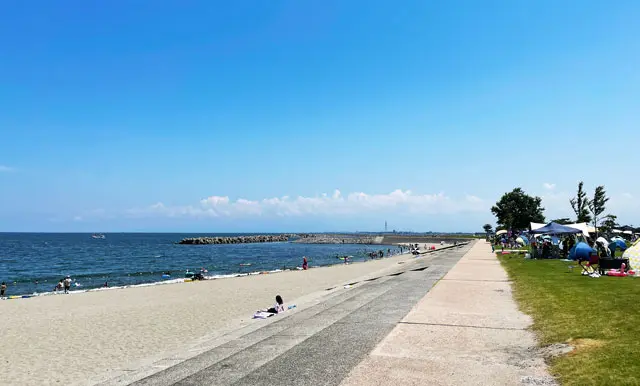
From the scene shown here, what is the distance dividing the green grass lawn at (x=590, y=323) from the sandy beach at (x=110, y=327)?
8.70 metres

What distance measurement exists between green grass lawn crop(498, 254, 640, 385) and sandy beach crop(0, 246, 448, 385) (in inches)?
343

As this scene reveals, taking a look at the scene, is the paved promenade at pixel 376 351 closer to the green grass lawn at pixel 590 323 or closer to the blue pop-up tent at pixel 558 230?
the green grass lawn at pixel 590 323

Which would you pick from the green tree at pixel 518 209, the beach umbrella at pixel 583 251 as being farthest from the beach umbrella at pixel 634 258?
the green tree at pixel 518 209

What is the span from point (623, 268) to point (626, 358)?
14709 mm

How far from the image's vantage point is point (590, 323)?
10.0 meters

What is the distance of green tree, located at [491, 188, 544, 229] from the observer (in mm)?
130750

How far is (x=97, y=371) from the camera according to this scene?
1092cm

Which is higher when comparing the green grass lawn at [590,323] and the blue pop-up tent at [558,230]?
the blue pop-up tent at [558,230]

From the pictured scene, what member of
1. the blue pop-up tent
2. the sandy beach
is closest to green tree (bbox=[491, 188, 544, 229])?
the blue pop-up tent

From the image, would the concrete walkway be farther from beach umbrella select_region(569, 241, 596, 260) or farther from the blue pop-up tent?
the blue pop-up tent

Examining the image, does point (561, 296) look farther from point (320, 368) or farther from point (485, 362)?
point (320, 368)

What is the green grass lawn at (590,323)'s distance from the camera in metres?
6.95

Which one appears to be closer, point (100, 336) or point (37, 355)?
point (37, 355)

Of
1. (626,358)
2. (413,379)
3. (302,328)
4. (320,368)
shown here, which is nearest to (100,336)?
(302,328)
